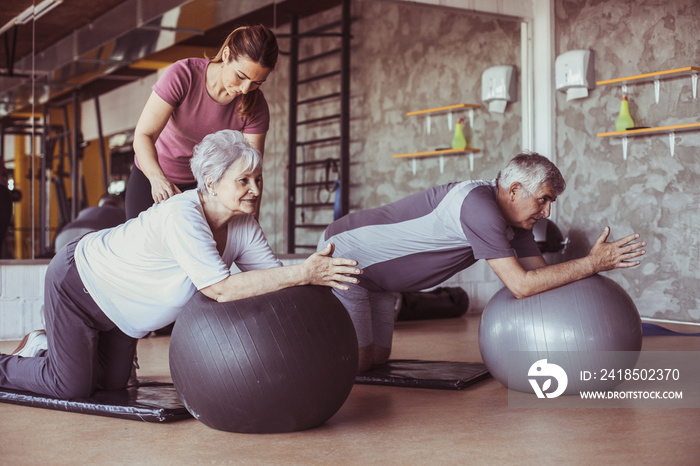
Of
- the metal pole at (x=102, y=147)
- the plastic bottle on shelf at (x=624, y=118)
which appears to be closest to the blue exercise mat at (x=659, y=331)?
the plastic bottle on shelf at (x=624, y=118)

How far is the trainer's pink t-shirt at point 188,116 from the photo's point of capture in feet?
8.73

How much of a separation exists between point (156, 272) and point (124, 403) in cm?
50

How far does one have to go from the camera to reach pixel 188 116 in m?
2.73

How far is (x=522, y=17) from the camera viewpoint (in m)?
5.97

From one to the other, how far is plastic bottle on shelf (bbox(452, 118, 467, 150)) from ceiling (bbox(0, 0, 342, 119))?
1786mm

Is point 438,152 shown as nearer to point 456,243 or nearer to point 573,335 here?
point 456,243

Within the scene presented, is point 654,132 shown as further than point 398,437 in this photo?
Yes

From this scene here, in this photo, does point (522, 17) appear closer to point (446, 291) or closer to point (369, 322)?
point (446, 291)

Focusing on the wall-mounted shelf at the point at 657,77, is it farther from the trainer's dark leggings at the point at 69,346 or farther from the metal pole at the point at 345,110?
the trainer's dark leggings at the point at 69,346

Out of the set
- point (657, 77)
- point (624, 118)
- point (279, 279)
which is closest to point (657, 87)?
point (657, 77)

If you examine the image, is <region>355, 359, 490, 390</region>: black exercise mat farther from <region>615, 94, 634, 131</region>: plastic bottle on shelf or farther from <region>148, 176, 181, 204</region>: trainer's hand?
<region>615, 94, 634, 131</region>: plastic bottle on shelf

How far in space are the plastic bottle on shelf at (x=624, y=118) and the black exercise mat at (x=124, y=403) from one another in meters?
3.81

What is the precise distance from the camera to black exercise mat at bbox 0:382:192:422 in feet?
7.68

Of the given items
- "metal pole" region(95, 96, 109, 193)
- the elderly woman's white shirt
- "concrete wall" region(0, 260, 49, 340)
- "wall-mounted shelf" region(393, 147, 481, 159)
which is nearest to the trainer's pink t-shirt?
the elderly woman's white shirt
